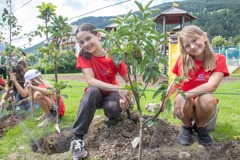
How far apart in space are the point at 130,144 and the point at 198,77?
912 mm

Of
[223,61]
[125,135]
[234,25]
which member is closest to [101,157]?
[125,135]

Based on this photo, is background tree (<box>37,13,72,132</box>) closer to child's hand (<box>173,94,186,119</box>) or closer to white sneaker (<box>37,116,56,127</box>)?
white sneaker (<box>37,116,56,127</box>)

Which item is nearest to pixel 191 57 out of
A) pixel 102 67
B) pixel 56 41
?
pixel 102 67

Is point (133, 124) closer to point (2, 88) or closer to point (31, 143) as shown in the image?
point (31, 143)

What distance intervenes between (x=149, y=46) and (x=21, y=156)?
5.58 ft

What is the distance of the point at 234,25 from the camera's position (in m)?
48.3

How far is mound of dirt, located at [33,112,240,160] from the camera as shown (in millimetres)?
1441

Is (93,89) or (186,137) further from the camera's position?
(93,89)

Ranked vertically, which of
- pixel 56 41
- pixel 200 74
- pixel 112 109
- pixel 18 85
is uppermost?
pixel 56 41

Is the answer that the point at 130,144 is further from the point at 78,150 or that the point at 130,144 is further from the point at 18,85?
the point at 18,85

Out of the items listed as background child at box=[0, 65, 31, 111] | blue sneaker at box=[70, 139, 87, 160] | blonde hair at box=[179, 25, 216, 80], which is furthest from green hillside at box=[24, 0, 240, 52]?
blue sneaker at box=[70, 139, 87, 160]

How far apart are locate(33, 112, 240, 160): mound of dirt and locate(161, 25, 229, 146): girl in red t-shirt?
0.16m

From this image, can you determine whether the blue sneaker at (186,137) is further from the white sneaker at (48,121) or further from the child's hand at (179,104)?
the white sneaker at (48,121)

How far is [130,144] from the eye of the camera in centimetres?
172
